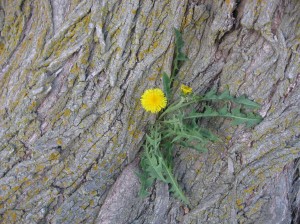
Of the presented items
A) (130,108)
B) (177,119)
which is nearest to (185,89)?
(177,119)

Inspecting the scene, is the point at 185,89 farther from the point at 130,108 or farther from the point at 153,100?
the point at 130,108

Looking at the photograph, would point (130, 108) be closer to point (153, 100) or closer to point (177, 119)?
point (153, 100)

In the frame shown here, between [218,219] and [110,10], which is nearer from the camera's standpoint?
[110,10]

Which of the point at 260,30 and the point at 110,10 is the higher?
the point at 110,10

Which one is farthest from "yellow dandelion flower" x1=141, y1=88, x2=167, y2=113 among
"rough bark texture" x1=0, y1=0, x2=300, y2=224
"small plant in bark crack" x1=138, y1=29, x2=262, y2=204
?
"rough bark texture" x1=0, y1=0, x2=300, y2=224

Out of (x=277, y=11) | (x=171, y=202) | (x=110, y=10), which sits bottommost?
(x=171, y=202)

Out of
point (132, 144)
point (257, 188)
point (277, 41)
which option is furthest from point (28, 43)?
point (257, 188)

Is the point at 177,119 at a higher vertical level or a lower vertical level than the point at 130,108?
lower

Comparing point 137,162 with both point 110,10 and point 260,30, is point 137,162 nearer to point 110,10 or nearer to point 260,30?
point 110,10
